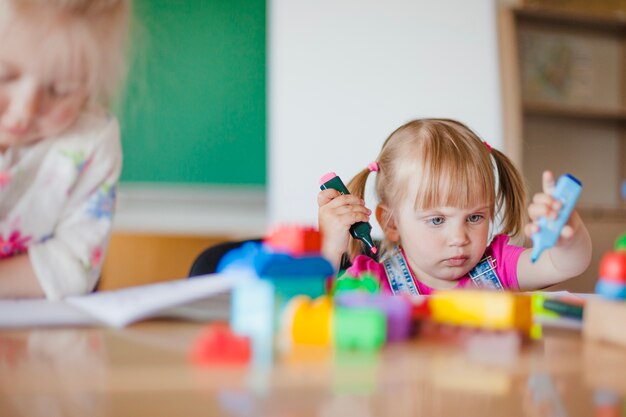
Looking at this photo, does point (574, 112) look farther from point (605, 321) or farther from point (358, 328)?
point (358, 328)

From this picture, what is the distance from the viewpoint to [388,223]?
0.87 meters

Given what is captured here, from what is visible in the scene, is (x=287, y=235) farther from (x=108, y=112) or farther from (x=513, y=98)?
(x=513, y=98)

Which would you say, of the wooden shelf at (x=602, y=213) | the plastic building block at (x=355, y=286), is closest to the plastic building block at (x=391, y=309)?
the plastic building block at (x=355, y=286)

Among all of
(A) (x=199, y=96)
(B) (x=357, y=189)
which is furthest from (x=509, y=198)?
(A) (x=199, y=96)

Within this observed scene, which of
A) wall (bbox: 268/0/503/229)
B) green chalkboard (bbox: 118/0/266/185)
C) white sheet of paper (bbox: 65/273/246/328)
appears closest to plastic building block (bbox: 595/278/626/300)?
white sheet of paper (bbox: 65/273/246/328)

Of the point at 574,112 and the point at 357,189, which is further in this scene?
the point at 574,112

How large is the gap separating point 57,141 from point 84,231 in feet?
0.32

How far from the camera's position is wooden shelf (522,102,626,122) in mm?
2020

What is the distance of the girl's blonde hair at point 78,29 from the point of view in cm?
64

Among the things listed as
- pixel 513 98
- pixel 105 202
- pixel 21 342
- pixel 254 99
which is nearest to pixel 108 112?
pixel 105 202

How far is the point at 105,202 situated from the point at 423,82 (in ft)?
2.66

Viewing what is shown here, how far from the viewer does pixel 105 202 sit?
0.72 meters

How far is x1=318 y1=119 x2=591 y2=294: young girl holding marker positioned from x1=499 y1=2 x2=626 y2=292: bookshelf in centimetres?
97

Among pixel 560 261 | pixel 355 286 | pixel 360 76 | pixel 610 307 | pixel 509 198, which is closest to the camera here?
pixel 610 307
